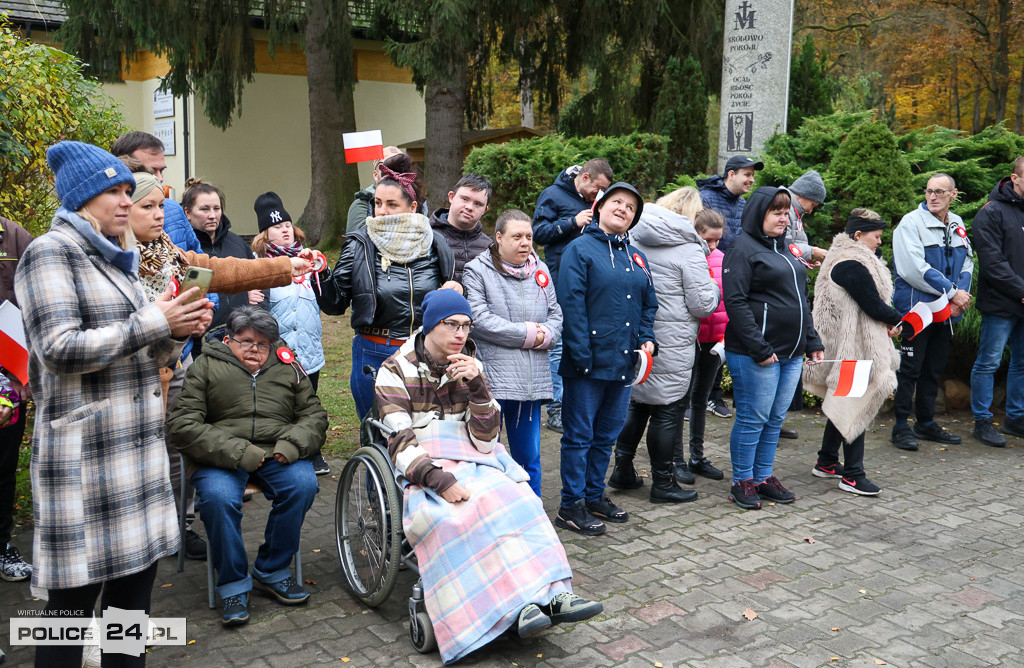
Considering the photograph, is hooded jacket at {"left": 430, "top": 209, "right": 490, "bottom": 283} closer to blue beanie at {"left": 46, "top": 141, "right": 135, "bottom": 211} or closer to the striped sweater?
the striped sweater

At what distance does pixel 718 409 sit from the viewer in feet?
26.6

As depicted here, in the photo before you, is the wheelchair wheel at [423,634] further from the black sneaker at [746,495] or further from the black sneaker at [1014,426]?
the black sneaker at [1014,426]

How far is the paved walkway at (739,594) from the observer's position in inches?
151

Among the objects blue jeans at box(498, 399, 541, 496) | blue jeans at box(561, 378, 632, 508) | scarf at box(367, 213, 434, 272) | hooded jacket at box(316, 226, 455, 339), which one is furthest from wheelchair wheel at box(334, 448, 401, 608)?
blue jeans at box(561, 378, 632, 508)

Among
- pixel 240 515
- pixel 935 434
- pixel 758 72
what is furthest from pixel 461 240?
pixel 758 72

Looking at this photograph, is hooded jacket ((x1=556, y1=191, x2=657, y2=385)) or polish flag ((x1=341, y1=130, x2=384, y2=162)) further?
polish flag ((x1=341, y1=130, x2=384, y2=162))

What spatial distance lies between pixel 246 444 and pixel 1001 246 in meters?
6.34

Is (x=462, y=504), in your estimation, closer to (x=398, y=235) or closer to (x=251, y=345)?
(x=251, y=345)

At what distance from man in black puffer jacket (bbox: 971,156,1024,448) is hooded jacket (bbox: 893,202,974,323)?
0.18m

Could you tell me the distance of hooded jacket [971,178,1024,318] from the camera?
7.27m

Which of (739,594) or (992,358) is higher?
(992,358)

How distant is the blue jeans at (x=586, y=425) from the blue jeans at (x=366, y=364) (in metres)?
1.09

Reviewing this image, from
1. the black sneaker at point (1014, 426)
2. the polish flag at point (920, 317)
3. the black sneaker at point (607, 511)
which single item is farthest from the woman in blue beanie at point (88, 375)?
the black sneaker at point (1014, 426)

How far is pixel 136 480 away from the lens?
2926 mm
